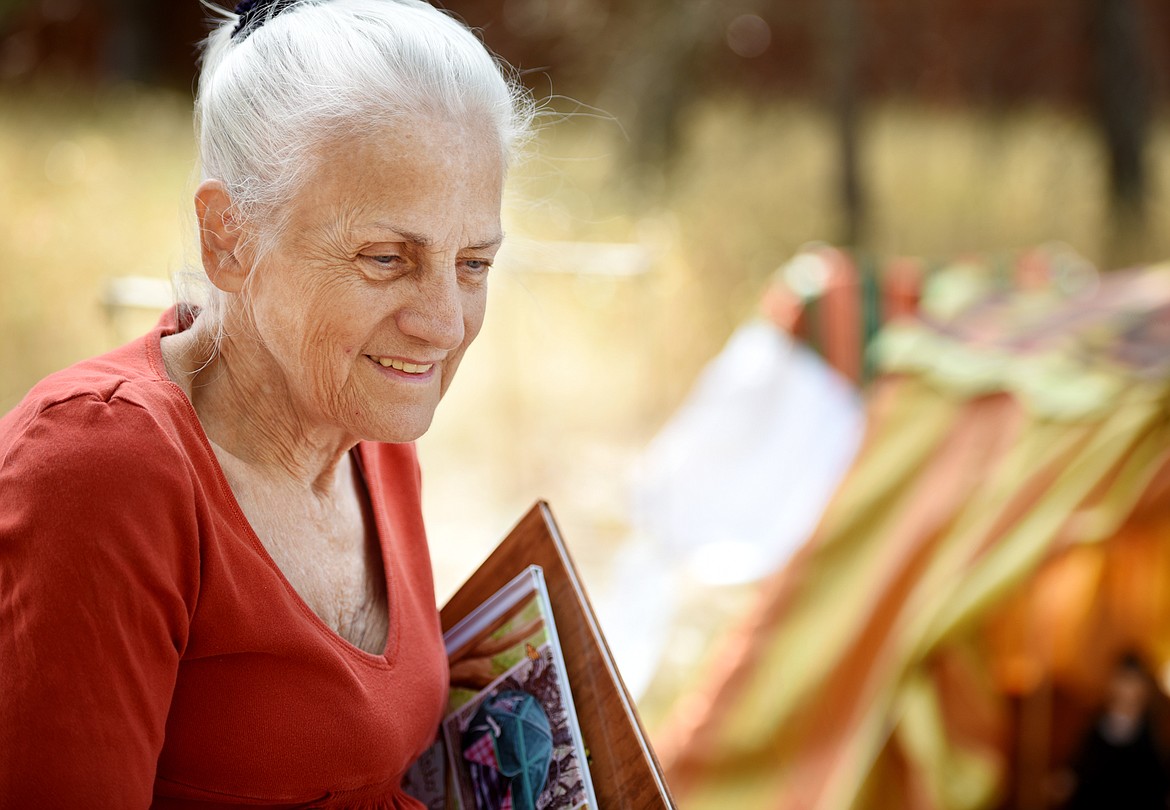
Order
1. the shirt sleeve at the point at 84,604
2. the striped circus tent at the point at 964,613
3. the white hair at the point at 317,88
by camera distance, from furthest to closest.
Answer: the striped circus tent at the point at 964,613
the white hair at the point at 317,88
the shirt sleeve at the point at 84,604

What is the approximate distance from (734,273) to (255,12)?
16.2ft

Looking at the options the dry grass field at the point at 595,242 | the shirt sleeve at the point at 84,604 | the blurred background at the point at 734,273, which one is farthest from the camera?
the dry grass field at the point at 595,242

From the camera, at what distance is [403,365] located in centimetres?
99

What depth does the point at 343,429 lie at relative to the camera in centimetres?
106

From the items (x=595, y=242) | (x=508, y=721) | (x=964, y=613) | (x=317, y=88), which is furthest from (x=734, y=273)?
(x=317, y=88)

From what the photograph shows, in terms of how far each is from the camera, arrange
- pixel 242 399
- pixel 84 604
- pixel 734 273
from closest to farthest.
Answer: pixel 84 604
pixel 242 399
pixel 734 273

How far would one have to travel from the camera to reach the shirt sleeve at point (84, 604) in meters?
0.78

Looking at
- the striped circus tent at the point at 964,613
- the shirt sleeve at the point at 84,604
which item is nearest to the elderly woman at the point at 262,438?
the shirt sleeve at the point at 84,604

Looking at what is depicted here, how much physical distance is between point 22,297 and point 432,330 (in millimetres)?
3755

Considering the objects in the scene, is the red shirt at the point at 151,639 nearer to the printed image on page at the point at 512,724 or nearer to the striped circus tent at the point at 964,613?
the printed image on page at the point at 512,724

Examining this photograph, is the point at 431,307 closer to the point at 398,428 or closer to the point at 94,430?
the point at 398,428

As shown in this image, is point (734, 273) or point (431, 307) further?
point (734, 273)

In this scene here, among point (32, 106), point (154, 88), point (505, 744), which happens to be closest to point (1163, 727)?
point (505, 744)

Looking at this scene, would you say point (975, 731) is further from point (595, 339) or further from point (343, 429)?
point (595, 339)
